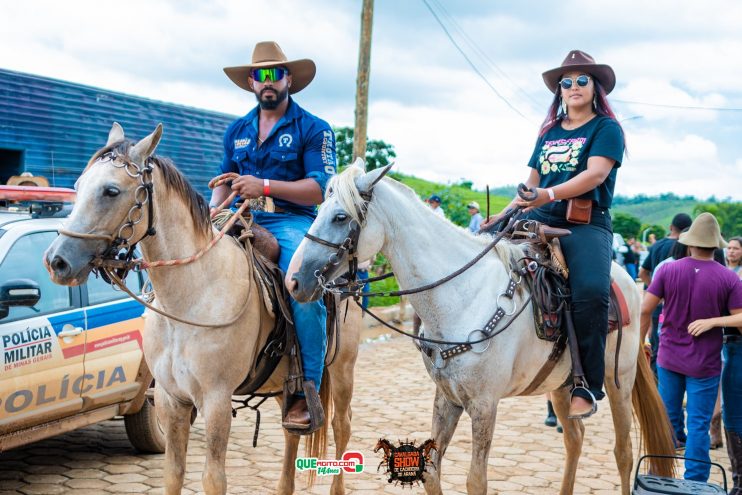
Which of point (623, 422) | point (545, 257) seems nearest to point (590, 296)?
point (545, 257)

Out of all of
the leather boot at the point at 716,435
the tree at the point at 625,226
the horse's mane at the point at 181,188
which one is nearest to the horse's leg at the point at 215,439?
the horse's mane at the point at 181,188

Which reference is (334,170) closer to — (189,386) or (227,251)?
(227,251)

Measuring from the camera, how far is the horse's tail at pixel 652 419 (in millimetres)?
5285

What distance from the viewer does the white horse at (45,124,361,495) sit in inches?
141

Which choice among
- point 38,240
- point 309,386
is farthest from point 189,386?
point 38,240

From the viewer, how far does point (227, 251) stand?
4.23 meters

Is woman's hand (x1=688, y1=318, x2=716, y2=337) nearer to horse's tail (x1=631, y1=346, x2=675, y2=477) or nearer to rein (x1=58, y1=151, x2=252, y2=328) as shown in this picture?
horse's tail (x1=631, y1=346, x2=675, y2=477)

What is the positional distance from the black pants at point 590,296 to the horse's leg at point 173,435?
2.44 metres

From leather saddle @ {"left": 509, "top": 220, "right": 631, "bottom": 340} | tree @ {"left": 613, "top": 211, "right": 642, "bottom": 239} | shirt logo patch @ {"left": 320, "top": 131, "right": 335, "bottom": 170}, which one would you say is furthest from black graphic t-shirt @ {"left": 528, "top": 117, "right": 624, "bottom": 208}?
tree @ {"left": 613, "top": 211, "right": 642, "bottom": 239}

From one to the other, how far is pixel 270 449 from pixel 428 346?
127 inches

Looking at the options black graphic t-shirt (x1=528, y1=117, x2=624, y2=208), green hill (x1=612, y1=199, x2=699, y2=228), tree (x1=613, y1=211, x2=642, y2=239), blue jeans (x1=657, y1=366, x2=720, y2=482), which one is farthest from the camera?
green hill (x1=612, y1=199, x2=699, y2=228)

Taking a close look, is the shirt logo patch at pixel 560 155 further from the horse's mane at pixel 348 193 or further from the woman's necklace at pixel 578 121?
the horse's mane at pixel 348 193

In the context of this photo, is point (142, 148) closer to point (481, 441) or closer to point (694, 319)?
point (481, 441)

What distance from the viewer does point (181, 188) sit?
3.98m
